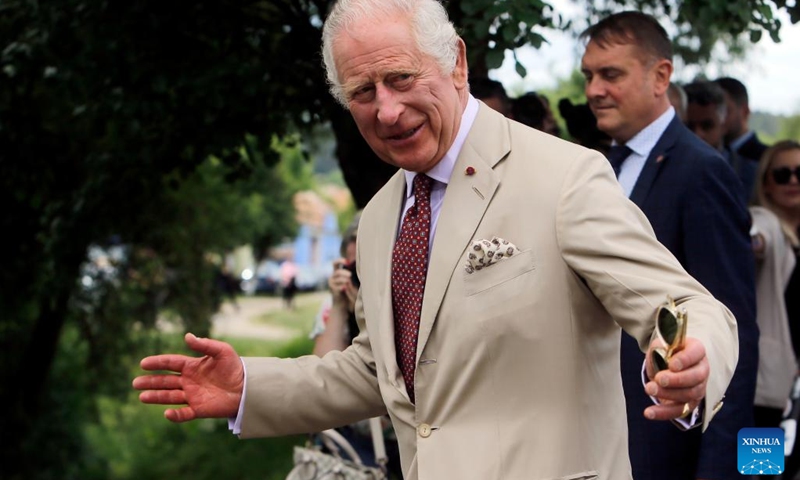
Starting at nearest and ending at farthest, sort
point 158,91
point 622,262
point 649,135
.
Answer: point 622,262 < point 649,135 < point 158,91

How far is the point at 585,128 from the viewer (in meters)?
4.80

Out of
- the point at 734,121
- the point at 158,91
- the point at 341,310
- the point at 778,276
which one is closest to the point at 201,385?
the point at 341,310

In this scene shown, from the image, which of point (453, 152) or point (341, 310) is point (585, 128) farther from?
point (453, 152)

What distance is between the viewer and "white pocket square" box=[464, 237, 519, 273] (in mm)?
2496

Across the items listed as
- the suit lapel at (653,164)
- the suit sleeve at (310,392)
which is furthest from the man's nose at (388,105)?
the suit lapel at (653,164)

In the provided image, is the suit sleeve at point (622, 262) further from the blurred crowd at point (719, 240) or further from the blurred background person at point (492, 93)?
the blurred background person at point (492, 93)

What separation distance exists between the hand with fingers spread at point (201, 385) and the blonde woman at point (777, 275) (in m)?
2.47

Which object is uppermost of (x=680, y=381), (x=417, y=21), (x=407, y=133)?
(x=417, y=21)

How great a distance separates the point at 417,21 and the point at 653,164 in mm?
1225

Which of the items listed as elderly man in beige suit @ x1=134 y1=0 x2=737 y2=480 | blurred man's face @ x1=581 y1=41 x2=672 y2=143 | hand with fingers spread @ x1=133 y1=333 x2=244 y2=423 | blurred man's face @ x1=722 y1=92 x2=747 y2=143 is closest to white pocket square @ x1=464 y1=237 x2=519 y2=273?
elderly man in beige suit @ x1=134 y1=0 x2=737 y2=480

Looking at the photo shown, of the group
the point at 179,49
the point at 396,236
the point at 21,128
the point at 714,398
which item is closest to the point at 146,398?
the point at 396,236

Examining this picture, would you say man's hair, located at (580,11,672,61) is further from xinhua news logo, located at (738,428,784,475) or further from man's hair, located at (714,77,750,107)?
man's hair, located at (714,77,750,107)

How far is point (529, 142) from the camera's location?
266 cm

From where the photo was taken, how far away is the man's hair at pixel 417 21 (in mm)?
2643
